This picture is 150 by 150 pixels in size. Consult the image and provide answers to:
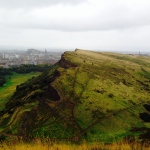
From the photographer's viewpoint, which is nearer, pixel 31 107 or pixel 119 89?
pixel 31 107

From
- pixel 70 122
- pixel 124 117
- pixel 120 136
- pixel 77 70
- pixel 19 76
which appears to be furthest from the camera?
pixel 19 76

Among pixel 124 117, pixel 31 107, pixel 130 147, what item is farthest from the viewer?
pixel 31 107

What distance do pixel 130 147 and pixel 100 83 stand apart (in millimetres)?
45668

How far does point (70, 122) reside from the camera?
39.0 m

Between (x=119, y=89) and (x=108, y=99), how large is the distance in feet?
25.7

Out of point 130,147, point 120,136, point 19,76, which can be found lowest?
point 19,76

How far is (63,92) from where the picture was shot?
49031 millimetres

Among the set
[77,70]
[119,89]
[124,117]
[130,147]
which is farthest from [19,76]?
[130,147]

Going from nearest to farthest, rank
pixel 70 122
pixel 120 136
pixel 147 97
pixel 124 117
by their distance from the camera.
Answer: pixel 120 136 < pixel 70 122 < pixel 124 117 < pixel 147 97

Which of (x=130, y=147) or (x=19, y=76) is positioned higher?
(x=130, y=147)

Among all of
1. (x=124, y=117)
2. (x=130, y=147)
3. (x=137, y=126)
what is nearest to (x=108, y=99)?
(x=124, y=117)

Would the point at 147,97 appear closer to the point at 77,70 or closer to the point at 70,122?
the point at 77,70

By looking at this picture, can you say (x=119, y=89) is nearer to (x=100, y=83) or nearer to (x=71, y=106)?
(x=100, y=83)

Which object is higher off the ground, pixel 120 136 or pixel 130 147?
pixel 130 147
